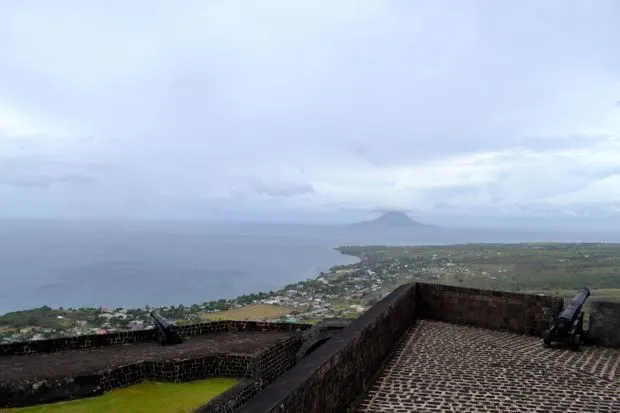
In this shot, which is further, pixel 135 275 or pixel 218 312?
pixel 135 275

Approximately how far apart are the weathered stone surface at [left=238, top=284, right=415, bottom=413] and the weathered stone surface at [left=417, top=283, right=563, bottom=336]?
2499mm

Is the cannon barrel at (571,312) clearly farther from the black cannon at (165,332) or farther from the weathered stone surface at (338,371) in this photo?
the black cannon at (165,332)

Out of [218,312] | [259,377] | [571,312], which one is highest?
[571,312]

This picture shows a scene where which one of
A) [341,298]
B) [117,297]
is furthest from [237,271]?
[341,298]

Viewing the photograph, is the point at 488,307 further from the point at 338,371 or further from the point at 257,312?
A: the point at 257,312

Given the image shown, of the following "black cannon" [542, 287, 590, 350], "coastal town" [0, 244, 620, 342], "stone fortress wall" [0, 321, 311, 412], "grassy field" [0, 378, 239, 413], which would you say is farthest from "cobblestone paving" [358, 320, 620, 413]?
"coastal town" [0, 244, 620, 342]

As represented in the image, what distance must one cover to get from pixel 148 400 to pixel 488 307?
6.71 meters

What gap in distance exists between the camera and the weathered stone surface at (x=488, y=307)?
9.28 meters

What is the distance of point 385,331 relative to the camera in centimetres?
707

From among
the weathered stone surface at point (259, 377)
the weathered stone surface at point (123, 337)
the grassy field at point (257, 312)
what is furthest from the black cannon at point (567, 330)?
the grassy field at point (257, 312)

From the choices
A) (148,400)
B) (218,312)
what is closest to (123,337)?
(148,400)

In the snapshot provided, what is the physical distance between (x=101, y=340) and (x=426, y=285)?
7.76 m

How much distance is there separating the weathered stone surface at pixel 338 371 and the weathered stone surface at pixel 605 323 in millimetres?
3614

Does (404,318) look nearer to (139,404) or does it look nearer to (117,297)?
(139,404)
